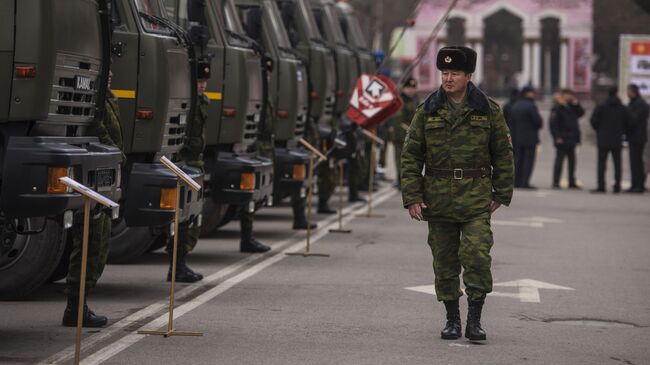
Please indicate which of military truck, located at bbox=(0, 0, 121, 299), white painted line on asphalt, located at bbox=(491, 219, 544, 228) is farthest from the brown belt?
white painted line on asphalt, located at bbox=(491, 219, 544, 228)

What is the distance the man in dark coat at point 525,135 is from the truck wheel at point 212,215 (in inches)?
552

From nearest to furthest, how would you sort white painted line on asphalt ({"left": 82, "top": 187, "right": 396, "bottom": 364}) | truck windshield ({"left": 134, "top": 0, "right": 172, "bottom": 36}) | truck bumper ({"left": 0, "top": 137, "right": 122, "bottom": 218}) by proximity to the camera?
truck bumper ({"left": 0, "top": 137, "right": 122, "bottom": 218}) < white painted line on asphalt ({"left": 82, "top": 187, "right": 396, "bottom": 364}) < truck windshield ({"left": 134, "top": 0, "right": 172, "bottom": 36})

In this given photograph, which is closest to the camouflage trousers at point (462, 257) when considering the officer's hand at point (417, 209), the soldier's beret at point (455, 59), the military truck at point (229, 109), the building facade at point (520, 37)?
the officer's hand at point (417, 209)

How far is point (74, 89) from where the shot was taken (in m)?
11.0

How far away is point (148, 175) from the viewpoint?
507 inches

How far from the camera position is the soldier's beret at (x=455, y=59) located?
11109 millimetres

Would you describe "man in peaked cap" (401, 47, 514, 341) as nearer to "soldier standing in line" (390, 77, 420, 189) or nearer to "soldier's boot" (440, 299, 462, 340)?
"soldier's boot" (440, 299, 462, 340)

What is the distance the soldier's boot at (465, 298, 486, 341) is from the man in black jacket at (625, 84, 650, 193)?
20236 mm

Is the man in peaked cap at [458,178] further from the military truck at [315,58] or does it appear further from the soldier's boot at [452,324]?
the military truck at [315,58]

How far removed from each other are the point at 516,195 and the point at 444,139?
18.2 meters

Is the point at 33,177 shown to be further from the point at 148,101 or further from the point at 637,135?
the point at 637,135

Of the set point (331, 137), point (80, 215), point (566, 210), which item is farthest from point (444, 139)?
point (566, 210)

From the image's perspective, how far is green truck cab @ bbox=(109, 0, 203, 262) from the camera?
12836mm

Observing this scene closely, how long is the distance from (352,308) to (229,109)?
3974 mm
